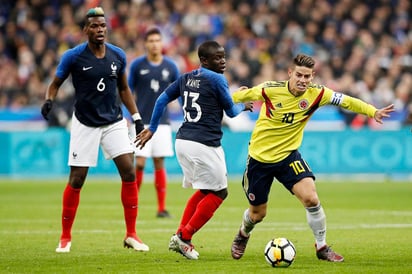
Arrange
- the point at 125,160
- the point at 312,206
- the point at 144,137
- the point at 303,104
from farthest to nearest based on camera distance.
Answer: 1. the point at 125,160
2. the point at 144,137
3. the point at 303,104
4. the point at 312,206

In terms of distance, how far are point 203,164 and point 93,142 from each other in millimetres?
1377

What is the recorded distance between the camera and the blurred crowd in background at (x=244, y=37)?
2709cm

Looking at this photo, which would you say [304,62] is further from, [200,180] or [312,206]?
[200,180]

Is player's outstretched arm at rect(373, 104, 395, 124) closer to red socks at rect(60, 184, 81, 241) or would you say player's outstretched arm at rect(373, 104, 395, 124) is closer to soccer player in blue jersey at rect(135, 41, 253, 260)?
soccer player in blue jersey at rect(135, 41, 253, 260)

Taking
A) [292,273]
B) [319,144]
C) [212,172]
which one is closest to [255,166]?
[212,172]

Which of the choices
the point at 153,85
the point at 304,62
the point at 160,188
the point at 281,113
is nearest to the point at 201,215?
the point at 281,113

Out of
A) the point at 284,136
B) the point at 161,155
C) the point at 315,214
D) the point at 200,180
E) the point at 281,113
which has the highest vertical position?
the point at 281,113

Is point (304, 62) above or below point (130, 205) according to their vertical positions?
above

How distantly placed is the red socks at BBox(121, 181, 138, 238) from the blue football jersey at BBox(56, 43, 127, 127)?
2.44 feet

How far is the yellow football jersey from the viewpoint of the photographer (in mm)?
10547

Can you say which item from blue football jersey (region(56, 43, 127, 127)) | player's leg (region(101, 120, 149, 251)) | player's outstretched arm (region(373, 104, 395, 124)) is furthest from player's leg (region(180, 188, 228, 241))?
player's outstretched arm (region(373, 104, 395, 124))

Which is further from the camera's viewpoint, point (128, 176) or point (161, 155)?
point (161, 155)

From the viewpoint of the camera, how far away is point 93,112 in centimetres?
1127

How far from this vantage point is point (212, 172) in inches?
419
